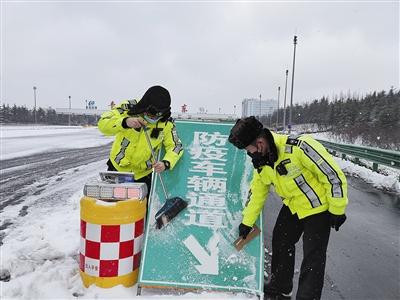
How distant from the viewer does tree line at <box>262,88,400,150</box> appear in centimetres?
3066

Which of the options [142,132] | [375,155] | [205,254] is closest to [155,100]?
[142,132]

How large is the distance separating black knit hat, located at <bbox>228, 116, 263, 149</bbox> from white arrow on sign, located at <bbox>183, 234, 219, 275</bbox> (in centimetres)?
114

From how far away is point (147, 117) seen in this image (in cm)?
370

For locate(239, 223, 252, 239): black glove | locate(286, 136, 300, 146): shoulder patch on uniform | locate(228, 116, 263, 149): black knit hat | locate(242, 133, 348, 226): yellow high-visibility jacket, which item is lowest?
locate(239, 223, 252, 239): black glove

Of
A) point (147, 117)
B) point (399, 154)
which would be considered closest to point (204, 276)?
point (147, 117)

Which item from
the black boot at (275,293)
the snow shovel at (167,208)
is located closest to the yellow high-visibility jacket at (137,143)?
the snow shovel at (167,208)

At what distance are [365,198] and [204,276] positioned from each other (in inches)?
284

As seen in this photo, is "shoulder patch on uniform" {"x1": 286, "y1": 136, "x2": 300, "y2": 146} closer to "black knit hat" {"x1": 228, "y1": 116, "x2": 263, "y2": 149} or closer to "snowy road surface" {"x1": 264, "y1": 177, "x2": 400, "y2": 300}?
"black knit hat" {"x1": 228, "y1": 116, "x2": 263, "y2": 149}

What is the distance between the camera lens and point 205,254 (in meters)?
3.60

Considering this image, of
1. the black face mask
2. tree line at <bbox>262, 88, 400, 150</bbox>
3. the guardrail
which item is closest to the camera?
the black face mask

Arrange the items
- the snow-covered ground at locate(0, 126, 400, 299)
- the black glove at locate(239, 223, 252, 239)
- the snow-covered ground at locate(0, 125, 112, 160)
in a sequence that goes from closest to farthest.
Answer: the snow-covered ground at locate(0, 126, 400, 299), the black glove at locate(239, 223, 252, 239), the snow-covered ground at locate(0, 125, 112, 160)

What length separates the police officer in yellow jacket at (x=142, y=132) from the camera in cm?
363

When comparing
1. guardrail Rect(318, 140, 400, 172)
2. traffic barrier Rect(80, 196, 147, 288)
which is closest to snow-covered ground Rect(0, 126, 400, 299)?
traffic barrier Rect(80, 196, 147, 288)

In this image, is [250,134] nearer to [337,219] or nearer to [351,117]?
[337,219]
